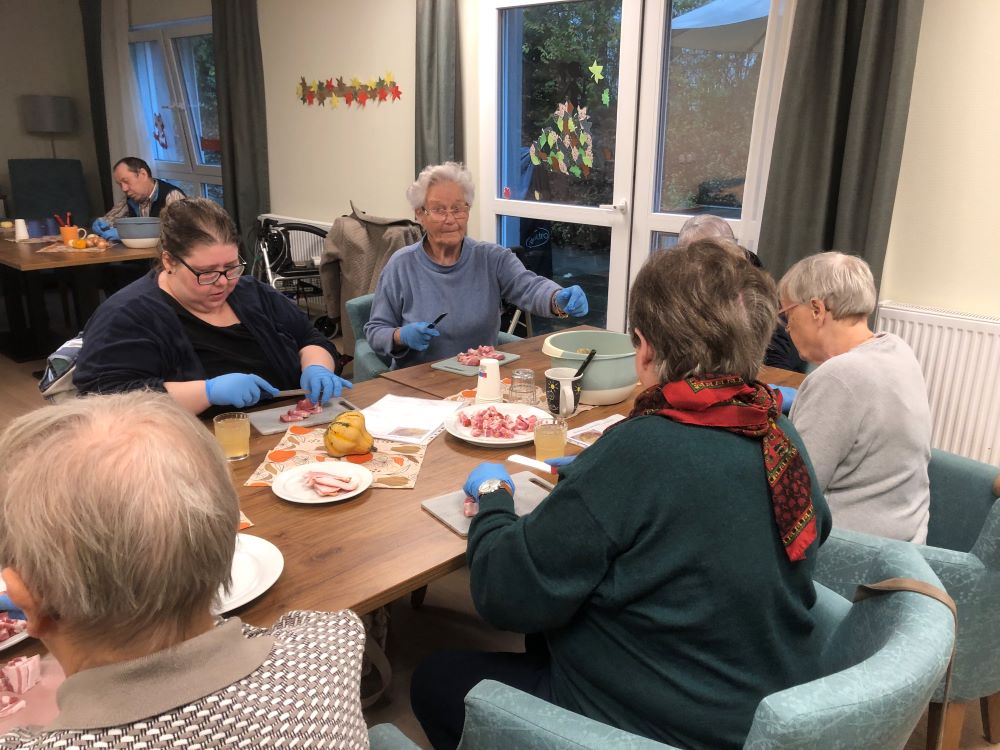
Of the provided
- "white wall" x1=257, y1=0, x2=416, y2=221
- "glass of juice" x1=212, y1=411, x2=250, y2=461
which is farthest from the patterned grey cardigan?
"white wall" x1=257, y1=0, x2=416, y2=221

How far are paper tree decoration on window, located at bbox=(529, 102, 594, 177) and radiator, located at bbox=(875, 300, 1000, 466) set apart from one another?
5.63 feet

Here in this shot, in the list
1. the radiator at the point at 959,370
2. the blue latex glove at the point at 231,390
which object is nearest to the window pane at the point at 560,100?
the radiator at the point at 959,370

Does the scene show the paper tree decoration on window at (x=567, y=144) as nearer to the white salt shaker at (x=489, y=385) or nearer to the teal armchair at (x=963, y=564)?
the white salt shaker at (x=489, y=385)

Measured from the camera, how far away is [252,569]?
119 centimetres

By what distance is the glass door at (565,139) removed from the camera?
151 inches

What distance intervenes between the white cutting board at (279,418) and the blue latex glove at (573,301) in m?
0.97

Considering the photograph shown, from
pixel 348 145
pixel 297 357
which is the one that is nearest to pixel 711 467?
pixel 297 357

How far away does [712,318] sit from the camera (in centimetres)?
107

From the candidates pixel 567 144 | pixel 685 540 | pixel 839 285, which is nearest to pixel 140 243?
pixel 567 144

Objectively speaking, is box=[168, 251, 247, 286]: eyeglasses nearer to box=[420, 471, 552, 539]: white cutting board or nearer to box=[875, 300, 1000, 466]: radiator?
box=[420, 471, 552, 539]: white cutting board

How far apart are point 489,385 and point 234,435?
0.66m

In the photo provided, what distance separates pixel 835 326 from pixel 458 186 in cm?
147

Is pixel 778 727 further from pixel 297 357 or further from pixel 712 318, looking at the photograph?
pixel 297 357

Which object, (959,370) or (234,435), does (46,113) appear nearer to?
(234,435)
